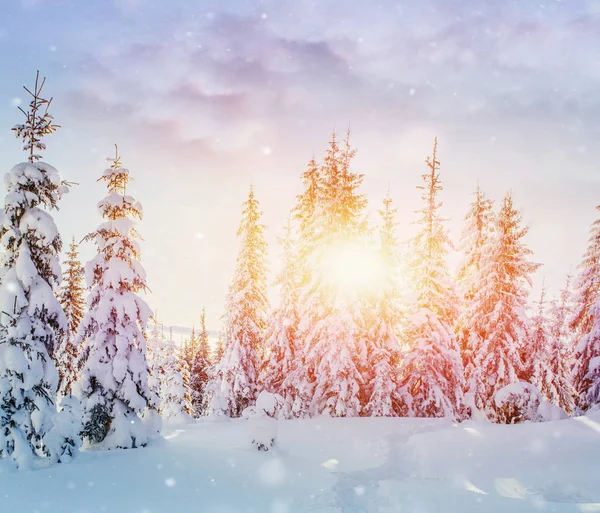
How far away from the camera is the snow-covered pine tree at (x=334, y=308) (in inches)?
804

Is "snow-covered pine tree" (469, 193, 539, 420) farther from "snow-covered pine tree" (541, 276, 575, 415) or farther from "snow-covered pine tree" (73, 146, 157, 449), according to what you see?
"snow-covered pine tree" (73, 146, 157, 449)

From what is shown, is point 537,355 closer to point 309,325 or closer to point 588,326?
point 588,326

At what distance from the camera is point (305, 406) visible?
22188 millimetres

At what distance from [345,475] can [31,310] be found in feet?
38.1

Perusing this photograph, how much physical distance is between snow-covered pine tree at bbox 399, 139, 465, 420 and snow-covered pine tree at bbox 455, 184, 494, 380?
183cm

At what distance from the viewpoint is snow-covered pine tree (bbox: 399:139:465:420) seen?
2094 centimetres

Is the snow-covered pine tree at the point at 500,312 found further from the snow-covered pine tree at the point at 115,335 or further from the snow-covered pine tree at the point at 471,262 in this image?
the snow-covered pine tree at the point at 115,335

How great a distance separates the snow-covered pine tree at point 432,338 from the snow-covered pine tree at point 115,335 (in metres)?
13.2

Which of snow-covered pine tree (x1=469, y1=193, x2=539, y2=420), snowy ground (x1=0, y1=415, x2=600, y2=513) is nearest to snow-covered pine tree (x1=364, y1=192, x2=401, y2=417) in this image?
snowy ground (x1=0, y1=415, x2=600, y2=513)

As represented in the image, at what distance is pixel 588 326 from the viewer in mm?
23797

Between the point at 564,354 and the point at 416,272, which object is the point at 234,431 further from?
the point at 564,354

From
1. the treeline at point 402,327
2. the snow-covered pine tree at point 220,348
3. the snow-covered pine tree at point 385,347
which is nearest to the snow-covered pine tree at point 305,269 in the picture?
the treeline at point 402,327

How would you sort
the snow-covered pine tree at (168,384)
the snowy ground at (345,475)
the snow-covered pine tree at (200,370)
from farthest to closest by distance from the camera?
1. the snow-covered pine tree at (200,370)
2. the snow-covered pine tree at (168,384)
3. the snowy ground at (345,475)

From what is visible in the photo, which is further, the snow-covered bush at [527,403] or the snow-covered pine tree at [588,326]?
the snow-covered pine tree at [588,326]
